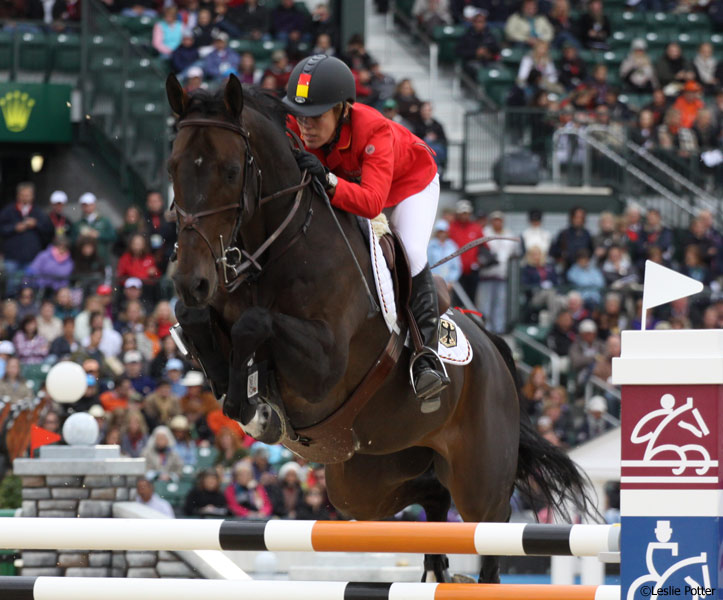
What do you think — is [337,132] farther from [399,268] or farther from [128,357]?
[128,357]

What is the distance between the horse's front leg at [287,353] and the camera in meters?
5.21

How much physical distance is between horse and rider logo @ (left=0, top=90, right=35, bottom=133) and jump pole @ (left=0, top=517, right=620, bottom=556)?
11557 millimetres

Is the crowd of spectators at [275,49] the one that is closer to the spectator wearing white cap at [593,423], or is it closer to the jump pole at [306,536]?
the spectator wearing white cap at [593,423]

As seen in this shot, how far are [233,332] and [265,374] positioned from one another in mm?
248

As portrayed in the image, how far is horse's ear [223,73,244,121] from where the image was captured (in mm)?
5266

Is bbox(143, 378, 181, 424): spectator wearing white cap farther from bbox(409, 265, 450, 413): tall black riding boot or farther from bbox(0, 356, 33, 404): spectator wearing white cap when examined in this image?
bbox(409, 265, 450, 413): tall black riding boot

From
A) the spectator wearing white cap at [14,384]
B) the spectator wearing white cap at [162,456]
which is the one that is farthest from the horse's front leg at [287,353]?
the spectator wearing white cap at [14,384]

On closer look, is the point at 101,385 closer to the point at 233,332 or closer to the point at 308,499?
the point at 308,499

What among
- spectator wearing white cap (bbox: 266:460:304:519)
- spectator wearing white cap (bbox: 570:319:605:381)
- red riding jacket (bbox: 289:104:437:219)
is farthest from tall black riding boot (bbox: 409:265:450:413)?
spectator wearing white cap (bbox: 570:319:605:381)

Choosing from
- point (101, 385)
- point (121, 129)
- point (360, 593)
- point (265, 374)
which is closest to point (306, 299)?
point (265, 374)

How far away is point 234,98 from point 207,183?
1.19ft

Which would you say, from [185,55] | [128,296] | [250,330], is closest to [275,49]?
[185,55]

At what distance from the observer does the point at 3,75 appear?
627 inches

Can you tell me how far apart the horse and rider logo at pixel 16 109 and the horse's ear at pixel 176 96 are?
10.8 meters
